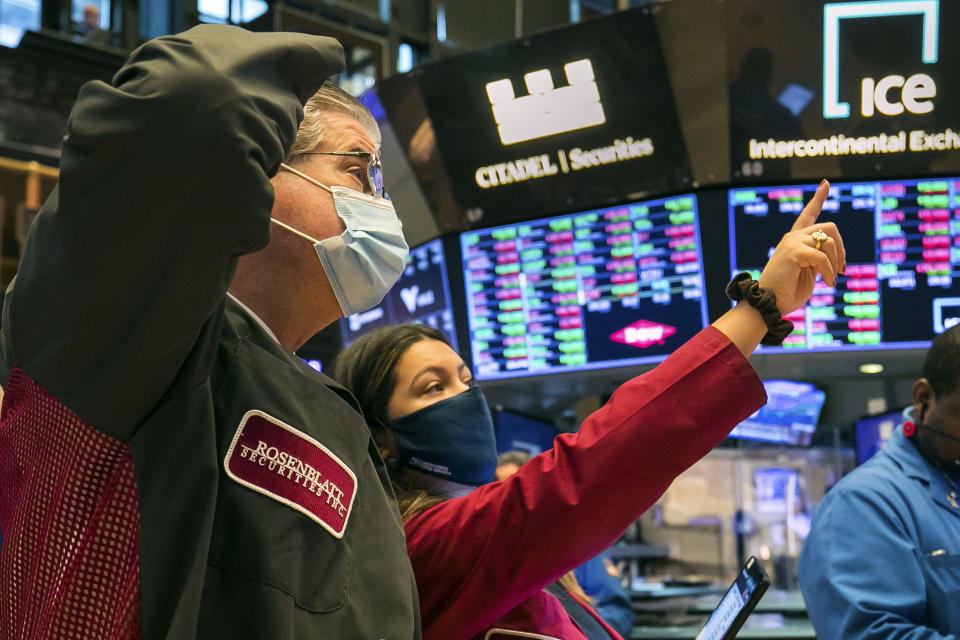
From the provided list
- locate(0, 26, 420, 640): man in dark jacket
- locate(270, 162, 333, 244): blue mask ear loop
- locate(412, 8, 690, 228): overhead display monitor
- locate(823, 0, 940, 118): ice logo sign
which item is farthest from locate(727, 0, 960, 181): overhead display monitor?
locate(0, 26, 420, 640): man in dark jacket

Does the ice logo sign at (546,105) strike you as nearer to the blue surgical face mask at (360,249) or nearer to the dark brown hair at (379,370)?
the dark brown hair at (379,370)

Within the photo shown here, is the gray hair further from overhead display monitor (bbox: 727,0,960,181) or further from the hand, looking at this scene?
overhead display monitor (bbox: 727,0,960,181)

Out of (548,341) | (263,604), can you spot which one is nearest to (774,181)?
(548,341)

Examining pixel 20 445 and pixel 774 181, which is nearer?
pixel 20 445

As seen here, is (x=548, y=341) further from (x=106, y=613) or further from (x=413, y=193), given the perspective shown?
(x=106, y=613)

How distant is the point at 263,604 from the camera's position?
95 cm

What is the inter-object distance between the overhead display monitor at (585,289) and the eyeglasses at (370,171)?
2.26 meters

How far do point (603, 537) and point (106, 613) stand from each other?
642 millimetres

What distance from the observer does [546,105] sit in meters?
3.58

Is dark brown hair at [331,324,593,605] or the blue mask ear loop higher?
the blue mask ear loop

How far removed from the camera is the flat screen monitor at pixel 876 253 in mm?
3346

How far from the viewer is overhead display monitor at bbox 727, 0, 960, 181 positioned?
3213 millimetres

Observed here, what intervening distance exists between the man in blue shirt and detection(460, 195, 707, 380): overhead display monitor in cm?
128

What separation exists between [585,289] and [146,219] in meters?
2.97
